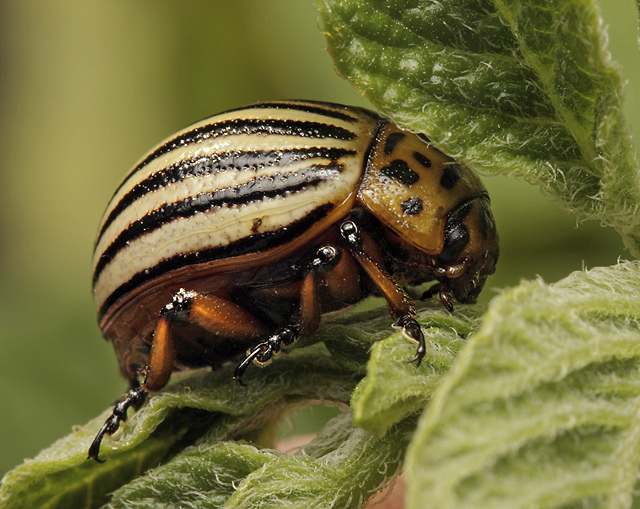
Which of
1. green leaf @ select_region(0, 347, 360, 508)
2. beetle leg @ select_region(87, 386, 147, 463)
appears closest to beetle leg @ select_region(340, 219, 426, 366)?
green leaf @ select_region(0, 347, 360, 508)

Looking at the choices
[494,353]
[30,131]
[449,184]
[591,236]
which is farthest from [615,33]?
[30,131]

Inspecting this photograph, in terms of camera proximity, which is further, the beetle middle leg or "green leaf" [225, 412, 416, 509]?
the beetle middle leg

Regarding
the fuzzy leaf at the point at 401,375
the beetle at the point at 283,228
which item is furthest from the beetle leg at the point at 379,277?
the fuzzy leaf at the point at 401,375

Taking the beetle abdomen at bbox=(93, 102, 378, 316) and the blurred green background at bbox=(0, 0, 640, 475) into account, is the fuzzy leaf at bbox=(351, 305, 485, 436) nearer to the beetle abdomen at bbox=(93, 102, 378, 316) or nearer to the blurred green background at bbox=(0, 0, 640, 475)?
the beetle abdomen at bbox=(93, 102, 378, 316)

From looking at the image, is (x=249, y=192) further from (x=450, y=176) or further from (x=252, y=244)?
(x=450, y=176)

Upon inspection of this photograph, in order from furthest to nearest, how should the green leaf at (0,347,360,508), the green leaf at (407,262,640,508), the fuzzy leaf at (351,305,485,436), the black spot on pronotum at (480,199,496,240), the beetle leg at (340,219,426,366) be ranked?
the black spot on pronotum at (480,199,496,240) → the beetle leg at (340,219,426,366) → the green leaf at (0,347,360,508) → the fuzzy leaf at (351,305,485,436) → the green leaf at (407,262,640,508)

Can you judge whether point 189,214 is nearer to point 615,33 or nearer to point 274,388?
point 274,388
